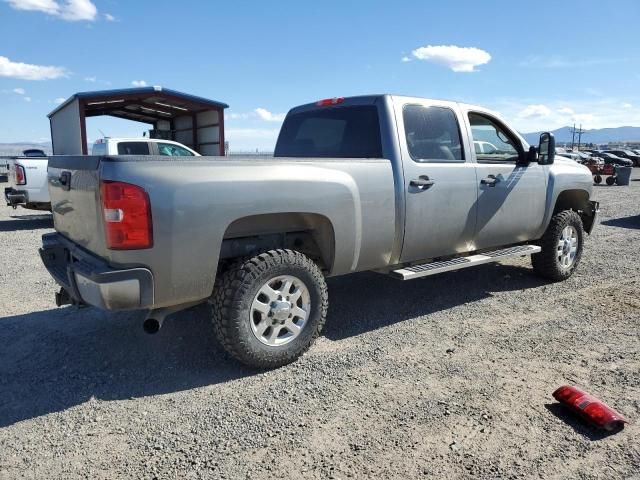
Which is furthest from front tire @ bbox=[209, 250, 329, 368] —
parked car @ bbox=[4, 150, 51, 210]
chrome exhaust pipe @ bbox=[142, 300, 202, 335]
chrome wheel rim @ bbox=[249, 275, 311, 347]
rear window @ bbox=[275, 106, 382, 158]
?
parked car @ bbox=[4, 150, 51, 210]

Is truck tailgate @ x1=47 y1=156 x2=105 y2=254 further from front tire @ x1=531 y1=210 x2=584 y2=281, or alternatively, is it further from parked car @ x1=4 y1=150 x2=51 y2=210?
parked car @ x1=4 y1=150 x2=51 y2=210

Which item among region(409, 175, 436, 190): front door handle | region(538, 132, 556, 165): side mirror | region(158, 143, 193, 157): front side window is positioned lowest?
region(409, 175, 436, 190): front door handle

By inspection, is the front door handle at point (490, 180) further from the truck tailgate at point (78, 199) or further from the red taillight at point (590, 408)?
the truck tailgate at point (78, 199)

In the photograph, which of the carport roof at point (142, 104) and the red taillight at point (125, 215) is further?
the carport roof at point (142, 104)

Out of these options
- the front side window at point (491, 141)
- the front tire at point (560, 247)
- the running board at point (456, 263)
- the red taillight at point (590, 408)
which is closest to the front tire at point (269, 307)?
the running board at point (456, 263)

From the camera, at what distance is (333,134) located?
4.84 meters

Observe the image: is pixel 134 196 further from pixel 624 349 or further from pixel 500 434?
pixel 624 349

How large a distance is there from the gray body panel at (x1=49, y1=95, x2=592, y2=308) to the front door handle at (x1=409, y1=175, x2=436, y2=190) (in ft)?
0.15

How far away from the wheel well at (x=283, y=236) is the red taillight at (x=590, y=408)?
1.83 meters

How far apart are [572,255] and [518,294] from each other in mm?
1168

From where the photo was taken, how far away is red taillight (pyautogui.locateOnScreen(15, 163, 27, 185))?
33.1 feet

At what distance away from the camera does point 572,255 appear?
6.11m

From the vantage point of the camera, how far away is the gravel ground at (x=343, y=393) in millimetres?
2596

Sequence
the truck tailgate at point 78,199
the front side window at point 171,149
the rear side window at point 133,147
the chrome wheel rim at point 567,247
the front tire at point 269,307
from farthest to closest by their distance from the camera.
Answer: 1. the front side window at point 171,149
2. the rear side window at point 133,147
3. the chrome wheel rim at point 567,247
4. the front tire at point 269,307
5. the truck tailgate at point 78,199
